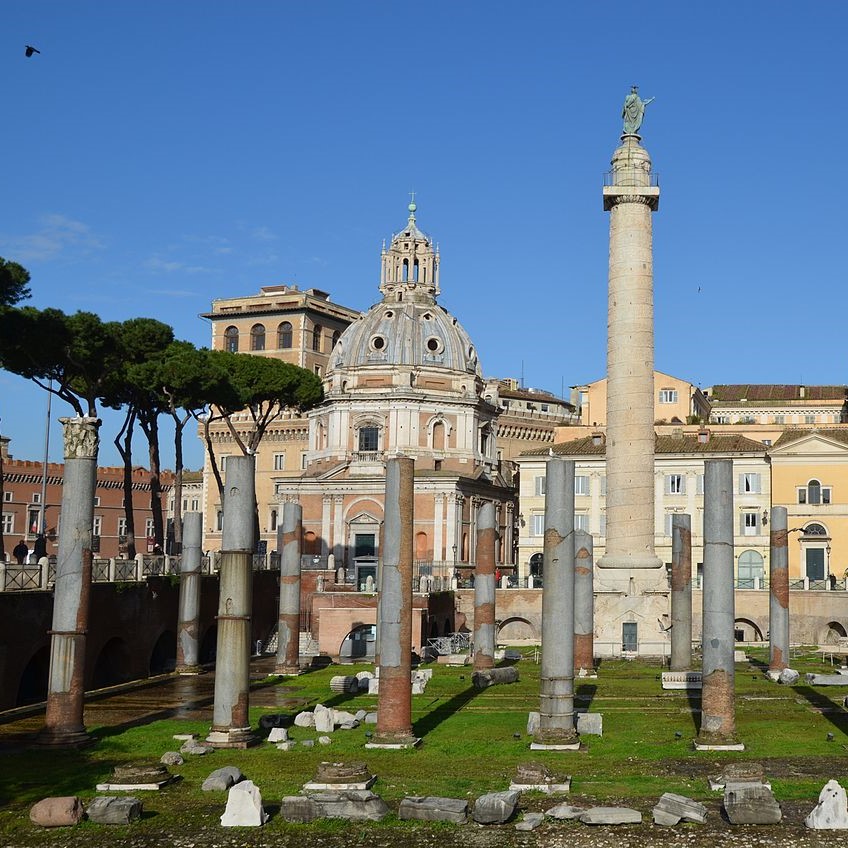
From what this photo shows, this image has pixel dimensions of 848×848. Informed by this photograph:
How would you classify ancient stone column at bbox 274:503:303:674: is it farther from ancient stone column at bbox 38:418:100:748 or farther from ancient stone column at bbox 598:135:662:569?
ancient stone column at bbox 38:418:100:748

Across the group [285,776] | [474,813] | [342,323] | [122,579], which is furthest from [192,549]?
[342,323]

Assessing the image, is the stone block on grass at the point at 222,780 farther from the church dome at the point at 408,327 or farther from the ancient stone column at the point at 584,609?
the church dome at the point at 408,327

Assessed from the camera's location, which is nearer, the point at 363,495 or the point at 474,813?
the point at 474,813

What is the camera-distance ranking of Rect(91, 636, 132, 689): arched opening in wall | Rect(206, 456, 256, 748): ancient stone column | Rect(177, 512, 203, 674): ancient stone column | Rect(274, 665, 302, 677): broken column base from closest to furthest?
Rect(206, 456, 256, 748): ancient stone column → Rect(274, 665, 302, 677): broken column base → Rect(91, 636, 132, 689): arched opening in wall → Rect(177, 512, 203, 674): ancient stone column

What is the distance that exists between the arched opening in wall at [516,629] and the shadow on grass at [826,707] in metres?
26.9

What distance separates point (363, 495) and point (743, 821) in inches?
2131

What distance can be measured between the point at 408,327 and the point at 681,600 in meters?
39.4

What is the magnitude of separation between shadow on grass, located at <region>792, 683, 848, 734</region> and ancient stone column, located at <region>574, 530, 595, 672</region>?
6.21 meters

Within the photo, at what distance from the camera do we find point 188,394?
5419cm

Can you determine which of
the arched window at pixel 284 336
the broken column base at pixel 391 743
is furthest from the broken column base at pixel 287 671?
the arched window at pixel 284 336

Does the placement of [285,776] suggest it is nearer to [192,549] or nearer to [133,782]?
[133,782]

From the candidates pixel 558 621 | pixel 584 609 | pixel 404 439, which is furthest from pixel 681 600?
pixel 404 439

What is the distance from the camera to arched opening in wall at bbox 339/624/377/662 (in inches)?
2200

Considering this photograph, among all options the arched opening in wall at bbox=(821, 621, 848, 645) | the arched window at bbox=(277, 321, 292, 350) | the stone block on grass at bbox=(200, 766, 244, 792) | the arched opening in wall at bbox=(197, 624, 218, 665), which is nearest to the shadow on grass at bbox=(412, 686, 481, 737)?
the stone block on grass at bbox=(200, 766, 244, 792)
